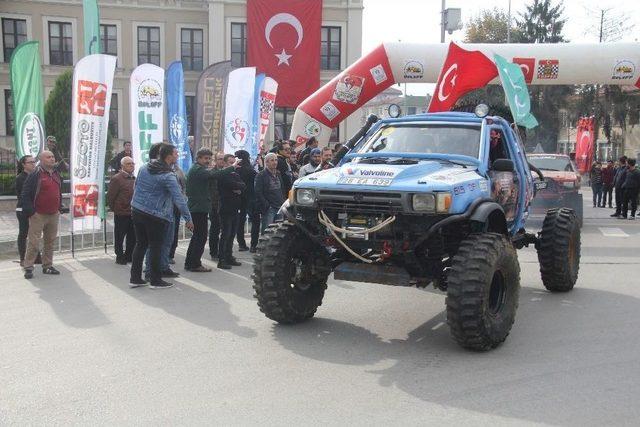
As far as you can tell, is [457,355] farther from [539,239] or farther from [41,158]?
[41,158]

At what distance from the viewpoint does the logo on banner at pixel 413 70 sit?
1650 cm

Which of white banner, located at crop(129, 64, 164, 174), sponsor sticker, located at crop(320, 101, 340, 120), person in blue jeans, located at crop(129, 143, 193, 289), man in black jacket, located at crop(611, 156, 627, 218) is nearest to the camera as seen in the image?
person in blue jeans, located at crop(129, 143, 193, 289)

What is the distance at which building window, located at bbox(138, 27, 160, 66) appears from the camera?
3894 centimetres

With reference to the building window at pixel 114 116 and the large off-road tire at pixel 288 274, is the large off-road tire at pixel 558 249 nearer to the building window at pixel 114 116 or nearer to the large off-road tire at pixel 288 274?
the large off-road tire at pixel 288 274

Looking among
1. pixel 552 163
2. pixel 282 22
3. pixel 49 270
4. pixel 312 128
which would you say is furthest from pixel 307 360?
pixel 282 22

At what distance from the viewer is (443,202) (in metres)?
5.91

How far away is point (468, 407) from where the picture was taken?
15.7 feet

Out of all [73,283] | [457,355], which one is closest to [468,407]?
[457,355]

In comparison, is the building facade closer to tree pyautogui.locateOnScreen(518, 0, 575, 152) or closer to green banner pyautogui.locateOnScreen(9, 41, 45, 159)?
tree pyautogui.locateOnScreen(518, 0, 575, 152)

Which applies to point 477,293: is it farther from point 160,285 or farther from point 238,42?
point 238,42

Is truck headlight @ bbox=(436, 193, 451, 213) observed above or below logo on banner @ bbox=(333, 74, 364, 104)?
below

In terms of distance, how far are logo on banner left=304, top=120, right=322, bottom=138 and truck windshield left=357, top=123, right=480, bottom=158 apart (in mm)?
9312

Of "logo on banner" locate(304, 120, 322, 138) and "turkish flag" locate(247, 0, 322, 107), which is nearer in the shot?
"logo on banner" locate(304, 120, 322, 138)

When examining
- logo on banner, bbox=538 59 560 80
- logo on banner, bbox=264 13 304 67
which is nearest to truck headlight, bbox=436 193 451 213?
logo on banner, bbox=538 59 560 80
